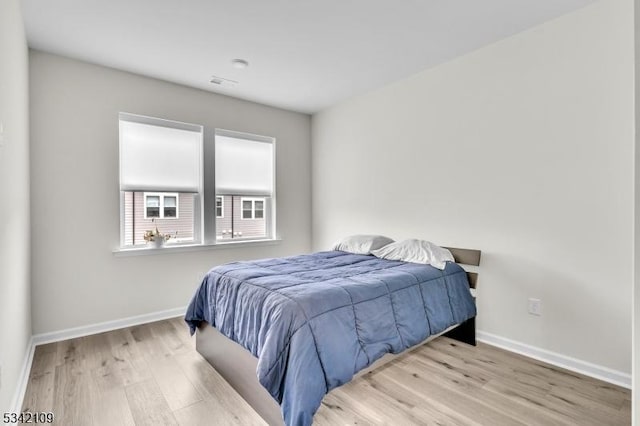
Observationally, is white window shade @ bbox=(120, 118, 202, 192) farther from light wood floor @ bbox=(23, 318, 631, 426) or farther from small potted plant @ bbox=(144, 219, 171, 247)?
light wood floor @ bbox=(23, 318, 631, 426)

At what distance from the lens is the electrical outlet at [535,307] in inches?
101

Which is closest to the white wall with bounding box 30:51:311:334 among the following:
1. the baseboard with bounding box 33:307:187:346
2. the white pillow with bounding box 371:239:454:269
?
the baseboard with bounding box 33:307:187:346

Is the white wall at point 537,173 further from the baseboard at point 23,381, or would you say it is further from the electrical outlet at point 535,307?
the baseboard at point 23,381

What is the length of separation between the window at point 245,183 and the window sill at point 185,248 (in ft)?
0.48

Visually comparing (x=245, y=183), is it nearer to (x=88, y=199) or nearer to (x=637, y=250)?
(x=88, y=199)

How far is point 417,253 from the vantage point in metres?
2.90

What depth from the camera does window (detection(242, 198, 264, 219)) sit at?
4.24 meters

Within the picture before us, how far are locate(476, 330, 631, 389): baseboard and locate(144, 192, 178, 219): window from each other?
3382 millimetres

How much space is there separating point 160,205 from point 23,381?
6.15 feet

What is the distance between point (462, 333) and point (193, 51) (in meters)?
3.50

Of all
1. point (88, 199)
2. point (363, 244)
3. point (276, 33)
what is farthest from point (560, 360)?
point (88, 199)

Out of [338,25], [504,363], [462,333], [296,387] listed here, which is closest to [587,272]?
[504,363]

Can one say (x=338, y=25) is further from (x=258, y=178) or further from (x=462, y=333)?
(x=462, y=333)

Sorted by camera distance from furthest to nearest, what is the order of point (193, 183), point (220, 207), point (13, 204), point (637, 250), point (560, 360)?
1. point (220, 207)
2. point (193, 183)
3. point (560, 360)
4. point (13, 204)
5. point (637, 250)
